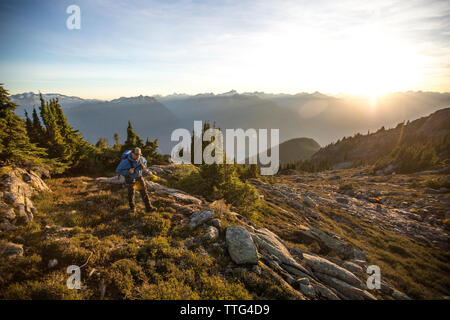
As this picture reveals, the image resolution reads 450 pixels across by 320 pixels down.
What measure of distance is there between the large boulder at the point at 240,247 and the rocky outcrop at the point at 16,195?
880 centimetres

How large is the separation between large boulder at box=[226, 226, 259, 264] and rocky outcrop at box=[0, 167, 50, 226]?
8.80 m

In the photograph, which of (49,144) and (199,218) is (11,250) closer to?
(199,218)

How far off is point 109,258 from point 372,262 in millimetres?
16733

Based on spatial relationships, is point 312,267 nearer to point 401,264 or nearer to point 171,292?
point 171,292

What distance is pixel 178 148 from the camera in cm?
4859

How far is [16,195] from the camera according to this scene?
28.1ft

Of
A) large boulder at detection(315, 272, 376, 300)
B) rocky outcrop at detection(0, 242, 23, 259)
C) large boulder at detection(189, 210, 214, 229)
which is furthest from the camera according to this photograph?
large boulder at detection(189, 210, 214, 229)

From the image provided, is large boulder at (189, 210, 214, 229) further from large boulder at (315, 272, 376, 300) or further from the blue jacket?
large boulder at (315, 272, 376, 300)

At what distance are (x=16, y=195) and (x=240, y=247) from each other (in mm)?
10724

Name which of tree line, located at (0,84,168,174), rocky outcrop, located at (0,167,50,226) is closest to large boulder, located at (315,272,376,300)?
rocky outcrop, located at (0,167,50,226)

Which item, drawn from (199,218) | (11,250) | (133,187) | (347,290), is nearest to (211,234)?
(199,218)

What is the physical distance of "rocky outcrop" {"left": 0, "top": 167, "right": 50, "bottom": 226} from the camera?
7.42m

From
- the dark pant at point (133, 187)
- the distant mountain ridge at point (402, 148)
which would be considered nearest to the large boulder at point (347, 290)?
the dark pant at point (133, 187)
